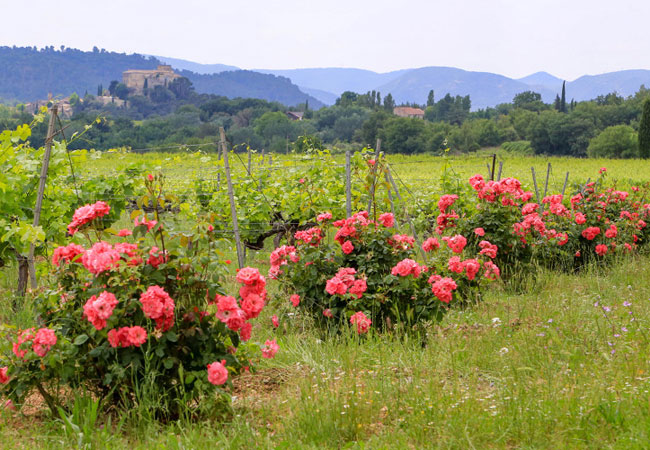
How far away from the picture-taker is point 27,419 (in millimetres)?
3078

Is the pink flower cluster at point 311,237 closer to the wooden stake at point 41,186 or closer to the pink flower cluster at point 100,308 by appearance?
the wooden stake at point 41,186

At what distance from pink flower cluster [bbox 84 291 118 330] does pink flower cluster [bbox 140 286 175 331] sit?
0.14 m

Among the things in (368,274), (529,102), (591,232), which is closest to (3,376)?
(368,274)

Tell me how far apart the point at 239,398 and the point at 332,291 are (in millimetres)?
1091

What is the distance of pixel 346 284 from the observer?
418 centimetres

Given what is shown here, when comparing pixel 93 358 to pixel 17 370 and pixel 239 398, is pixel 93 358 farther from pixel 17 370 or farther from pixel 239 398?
pixel 239 398

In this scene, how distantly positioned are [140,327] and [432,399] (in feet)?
4.78

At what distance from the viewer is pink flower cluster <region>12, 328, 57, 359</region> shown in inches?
109

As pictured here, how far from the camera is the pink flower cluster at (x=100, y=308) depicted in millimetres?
2674

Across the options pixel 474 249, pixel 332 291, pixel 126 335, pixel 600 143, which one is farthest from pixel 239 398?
pixel 600 143

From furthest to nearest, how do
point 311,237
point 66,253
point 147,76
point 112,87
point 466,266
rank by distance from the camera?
point 147,76
point 112,87
point 311,237
point 466,266
point 66,253

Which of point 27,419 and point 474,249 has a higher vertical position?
point 474,249

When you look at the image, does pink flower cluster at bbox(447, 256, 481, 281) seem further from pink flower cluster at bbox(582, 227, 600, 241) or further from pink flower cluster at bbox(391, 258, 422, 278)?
pink flower cluster at bbox(582, 227, 600, 241)

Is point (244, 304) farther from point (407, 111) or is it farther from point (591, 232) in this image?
point (407, 111)
